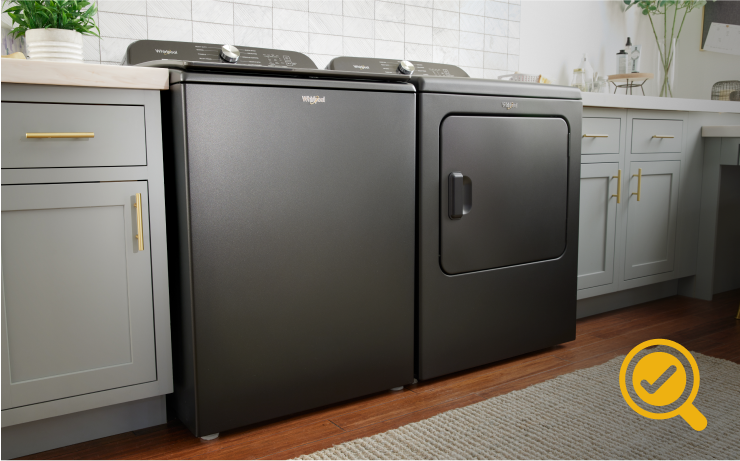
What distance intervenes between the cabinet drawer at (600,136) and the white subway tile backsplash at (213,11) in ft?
4.48

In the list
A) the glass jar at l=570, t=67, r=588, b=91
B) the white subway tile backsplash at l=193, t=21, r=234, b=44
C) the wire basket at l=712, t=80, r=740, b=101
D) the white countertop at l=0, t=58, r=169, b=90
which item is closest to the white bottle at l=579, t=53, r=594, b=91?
the glass jar at l=570, t=67, r=588, b=91

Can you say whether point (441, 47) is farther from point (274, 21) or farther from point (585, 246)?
point (585, 246)

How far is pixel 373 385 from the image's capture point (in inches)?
64.0

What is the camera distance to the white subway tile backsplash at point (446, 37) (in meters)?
2.54

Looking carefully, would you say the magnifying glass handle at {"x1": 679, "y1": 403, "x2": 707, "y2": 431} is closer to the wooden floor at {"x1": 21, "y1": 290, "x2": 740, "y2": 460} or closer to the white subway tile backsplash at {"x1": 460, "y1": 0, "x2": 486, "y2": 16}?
the wooden floor at {"x1": 21, "y1": 290, "x2": 740, "y2": 460}

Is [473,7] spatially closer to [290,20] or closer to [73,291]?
[290,20]

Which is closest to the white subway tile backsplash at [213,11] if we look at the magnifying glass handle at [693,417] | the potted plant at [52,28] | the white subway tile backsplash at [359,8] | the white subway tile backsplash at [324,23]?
the white subway tile backsplash at [324,23]

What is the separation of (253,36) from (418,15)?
2.52ft

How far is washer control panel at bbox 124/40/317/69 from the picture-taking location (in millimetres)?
1824

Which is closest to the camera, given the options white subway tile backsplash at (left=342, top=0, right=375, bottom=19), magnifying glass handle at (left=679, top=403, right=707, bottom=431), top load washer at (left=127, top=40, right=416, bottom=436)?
top load washer at (left=127, top=40, right=416, bottom=436)

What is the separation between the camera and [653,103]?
238 cm

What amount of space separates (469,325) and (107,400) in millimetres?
1022

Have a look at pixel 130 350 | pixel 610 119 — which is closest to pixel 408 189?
pixel 130 350

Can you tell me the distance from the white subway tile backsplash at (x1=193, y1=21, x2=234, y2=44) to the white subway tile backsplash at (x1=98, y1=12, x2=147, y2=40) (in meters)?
0.17
